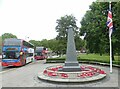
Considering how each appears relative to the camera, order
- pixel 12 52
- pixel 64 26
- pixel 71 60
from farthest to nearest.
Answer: pixel 64 26, pixel 12 52, pixel 71 60

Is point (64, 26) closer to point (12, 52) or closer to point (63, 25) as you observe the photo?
point (63, 25)

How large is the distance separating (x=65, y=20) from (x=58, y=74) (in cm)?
2830

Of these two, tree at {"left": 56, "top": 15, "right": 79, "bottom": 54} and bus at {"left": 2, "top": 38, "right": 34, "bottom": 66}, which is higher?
tree at {"left": 56, "top": 15, "right": 79, "bottom": 54}

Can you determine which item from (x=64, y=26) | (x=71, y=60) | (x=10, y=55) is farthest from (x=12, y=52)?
(x=64, y=26)

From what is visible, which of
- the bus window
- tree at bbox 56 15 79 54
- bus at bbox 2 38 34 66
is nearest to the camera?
bus at bbox 2 38 34 66

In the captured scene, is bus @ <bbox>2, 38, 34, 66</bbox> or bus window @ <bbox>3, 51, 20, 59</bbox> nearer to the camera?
bus @ <bbox>2, 38, 34, 66</bbox>

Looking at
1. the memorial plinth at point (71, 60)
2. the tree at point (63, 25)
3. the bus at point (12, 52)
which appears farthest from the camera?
the tree at point (63, 25)

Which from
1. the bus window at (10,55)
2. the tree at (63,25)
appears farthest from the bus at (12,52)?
the tree at (63,25)

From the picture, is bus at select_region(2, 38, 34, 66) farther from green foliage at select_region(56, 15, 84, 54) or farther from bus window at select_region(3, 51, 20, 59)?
green foliage at select_region(56, 15, 84, 54)

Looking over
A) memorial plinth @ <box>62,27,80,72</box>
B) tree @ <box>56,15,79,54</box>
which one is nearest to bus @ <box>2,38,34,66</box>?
memorial plinth @ <box>62,27,80,72</box>

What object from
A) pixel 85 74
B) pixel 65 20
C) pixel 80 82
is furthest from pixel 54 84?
pixel 65 20

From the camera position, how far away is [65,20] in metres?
42.0

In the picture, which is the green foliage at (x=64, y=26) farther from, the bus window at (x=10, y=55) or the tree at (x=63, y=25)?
the bus window at (x=10, y=55)

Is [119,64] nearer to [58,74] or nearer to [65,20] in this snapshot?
[58,74]
